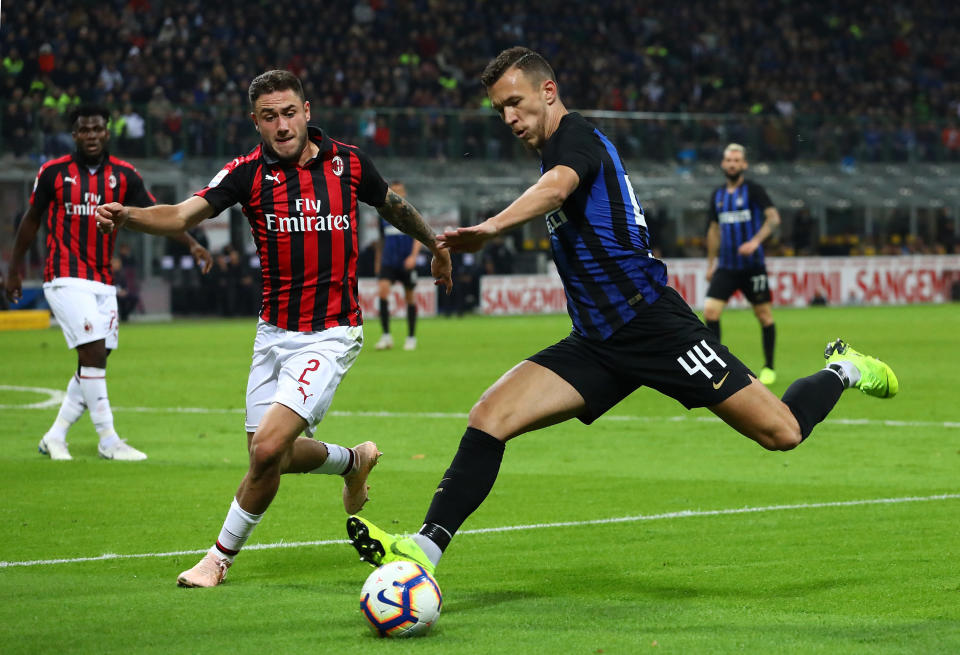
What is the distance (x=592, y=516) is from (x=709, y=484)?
54.4 inches

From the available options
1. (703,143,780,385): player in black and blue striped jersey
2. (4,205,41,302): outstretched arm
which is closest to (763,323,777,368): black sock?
(703,143,780,385): player in black and blue striped jersey

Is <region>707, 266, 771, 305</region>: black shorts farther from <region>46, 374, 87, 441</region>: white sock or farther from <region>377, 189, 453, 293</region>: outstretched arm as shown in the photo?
<region>377, 189, 453, 293</region>: outstretched arm

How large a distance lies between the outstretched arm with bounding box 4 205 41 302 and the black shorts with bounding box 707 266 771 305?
814 centimetres

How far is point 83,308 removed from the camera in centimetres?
1005

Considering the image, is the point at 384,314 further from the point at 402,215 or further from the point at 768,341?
the point at 402,215

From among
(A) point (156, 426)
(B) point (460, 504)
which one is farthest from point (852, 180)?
(B) point (460, 504)

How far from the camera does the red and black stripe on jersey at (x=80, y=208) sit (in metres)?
10.1

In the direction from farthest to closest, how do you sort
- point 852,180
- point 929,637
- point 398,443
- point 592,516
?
point 852,180 < point 398,443 < point 592,516 < point 929,637

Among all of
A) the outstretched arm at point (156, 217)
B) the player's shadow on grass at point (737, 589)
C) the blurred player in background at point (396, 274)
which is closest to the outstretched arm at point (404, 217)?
the outstretched arm at point (156, 217)

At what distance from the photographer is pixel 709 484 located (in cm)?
889

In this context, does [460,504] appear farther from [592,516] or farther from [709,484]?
[709,484]

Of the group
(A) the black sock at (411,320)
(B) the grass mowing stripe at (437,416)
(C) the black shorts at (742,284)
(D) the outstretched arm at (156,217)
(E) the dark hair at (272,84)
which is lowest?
(A) the black sock at (411,320)

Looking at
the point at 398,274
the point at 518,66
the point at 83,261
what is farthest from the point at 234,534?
the point at 398,274

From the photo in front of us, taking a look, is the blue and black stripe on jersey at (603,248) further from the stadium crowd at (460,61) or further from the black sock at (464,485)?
the stadium crowd at (460,61)
